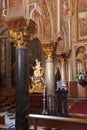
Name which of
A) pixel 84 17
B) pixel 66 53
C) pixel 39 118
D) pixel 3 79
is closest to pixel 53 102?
pixel 39 118

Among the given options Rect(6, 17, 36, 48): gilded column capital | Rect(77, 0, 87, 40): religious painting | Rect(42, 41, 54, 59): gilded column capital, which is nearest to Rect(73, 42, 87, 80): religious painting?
Rect(77, 0, 87, 40): religious painting

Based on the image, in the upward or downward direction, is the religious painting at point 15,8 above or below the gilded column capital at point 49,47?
above

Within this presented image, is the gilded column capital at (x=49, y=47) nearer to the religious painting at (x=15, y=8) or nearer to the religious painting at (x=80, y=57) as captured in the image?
the religious painting at (x=80, y=57)

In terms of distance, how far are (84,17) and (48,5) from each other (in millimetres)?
3915

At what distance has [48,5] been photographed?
35.0 feet

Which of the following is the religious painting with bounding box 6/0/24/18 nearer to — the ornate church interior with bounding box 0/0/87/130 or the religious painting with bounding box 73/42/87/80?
the ornate church interior with bounding box 0/0/87/130

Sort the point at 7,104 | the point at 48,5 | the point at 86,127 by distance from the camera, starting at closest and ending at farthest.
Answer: the point at 86,127, the point at 48,5, the point at 7,104

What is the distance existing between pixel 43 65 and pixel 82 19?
4744mm

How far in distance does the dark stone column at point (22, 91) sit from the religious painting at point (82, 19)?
771 centimetres

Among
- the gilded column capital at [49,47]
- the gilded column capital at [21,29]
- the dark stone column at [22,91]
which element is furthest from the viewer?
the gilded column capital at [49,47]

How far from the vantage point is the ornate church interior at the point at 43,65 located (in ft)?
22.0

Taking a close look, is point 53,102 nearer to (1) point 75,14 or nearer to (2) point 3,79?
(1) point 75,14

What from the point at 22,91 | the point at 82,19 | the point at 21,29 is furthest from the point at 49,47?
the point at 22,91

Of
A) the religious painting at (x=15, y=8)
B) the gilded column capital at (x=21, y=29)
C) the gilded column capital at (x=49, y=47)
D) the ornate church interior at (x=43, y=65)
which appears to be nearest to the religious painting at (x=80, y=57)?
the ornate church interior at (x=43, y=65)
